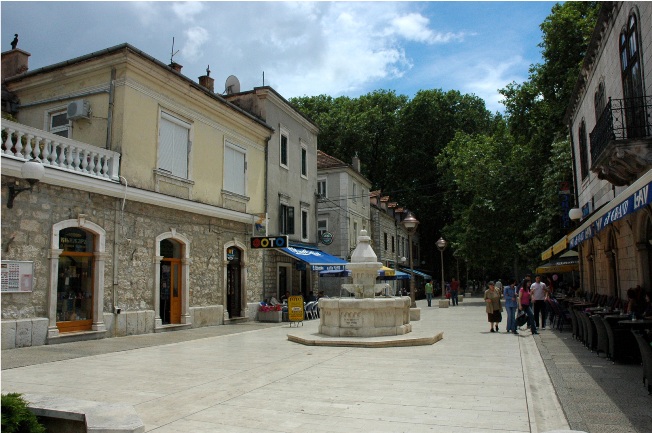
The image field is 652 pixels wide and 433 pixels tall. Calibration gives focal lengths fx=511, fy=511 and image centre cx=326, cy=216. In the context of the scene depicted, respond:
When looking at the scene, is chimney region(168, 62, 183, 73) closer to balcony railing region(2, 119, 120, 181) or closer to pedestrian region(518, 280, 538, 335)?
balcony railing region(2, 119, 120, 181)

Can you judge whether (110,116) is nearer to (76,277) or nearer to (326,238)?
(76,277)

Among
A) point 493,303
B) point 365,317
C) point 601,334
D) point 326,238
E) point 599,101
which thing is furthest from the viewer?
point 326,238

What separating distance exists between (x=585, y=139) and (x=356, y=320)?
1184 centimetres

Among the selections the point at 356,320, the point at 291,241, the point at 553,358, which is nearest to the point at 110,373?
the point at 356,320

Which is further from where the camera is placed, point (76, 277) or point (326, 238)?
point (326, 238)

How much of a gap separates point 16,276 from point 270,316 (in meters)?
10.2

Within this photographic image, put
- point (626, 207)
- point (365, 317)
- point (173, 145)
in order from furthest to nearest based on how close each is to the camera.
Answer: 1. point (173, 145)
2. point (365, 317)
3. point (626, 207)

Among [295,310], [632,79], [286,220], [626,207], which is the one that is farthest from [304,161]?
[626,207]

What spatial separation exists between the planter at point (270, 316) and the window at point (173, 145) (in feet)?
20.9

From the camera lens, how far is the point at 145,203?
15133mm

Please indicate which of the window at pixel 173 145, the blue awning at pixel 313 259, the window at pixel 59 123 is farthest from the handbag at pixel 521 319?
the window at pixel 59 123

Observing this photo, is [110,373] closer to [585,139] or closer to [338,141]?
[585,139]

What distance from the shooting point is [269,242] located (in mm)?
19438

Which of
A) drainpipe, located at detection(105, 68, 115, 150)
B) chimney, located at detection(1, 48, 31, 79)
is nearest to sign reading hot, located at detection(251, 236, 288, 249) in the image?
drainpipe, located at detection(105, 68, 115, 150)
